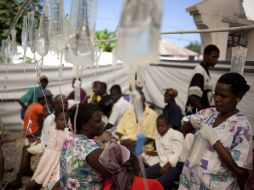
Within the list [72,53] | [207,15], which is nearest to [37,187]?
[72,53]

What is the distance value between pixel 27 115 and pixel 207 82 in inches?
106

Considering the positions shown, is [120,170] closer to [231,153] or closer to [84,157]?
[84,157]

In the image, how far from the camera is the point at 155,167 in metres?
3.44

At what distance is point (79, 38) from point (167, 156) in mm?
2552

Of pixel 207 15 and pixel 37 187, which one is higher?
pixel 207 15

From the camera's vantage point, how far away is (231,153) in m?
1.69

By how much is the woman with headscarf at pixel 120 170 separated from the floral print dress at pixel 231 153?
14.2 inches

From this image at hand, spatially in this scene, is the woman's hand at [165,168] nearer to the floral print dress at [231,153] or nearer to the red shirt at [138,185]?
the floral print dress at [231,153]

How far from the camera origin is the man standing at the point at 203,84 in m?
2.62

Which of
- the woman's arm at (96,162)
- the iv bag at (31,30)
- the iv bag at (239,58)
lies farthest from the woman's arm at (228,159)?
the iv bag at (31,30)

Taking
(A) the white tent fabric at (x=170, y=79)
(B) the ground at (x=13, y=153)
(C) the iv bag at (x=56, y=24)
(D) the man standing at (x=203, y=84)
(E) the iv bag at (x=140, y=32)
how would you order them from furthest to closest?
(A) the white tent fabric at (x=170, y=79) < (B) the ground at (x=13, y=153) < (D) the man standing at (x=203, y=84) < (C) the iv bag at (x=56, y=24) < (E) the iv bag at (x=140, y=32)

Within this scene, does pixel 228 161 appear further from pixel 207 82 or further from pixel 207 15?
pixel 207 15

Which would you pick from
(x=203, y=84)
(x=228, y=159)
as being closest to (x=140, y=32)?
(x=228, y=159)

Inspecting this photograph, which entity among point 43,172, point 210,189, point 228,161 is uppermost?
point 228,161
